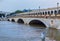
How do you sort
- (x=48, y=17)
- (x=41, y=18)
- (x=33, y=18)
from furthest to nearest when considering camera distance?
(x=33, y=18) → (x=41, y=18) → (x=48, y=17)

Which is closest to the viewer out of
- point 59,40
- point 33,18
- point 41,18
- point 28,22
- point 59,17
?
point 59,40

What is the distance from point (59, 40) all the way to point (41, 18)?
29.4 m

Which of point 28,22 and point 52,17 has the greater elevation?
point 52,17

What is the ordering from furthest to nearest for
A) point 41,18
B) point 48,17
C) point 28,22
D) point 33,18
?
point 28,22
point 33,18
point 41,18
point 48,17

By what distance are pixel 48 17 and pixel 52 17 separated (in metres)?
3.10

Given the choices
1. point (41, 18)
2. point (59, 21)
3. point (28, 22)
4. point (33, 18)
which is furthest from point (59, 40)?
point (28, 22)

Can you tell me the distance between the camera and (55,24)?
4528 centimetres

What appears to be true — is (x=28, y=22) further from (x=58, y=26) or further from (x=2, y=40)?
(x=2, y=40)

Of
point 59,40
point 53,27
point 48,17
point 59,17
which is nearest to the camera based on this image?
point 59,40

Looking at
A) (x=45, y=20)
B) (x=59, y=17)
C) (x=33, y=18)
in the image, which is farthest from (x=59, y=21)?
(x=33, y=18)

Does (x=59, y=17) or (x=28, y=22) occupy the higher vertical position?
(x=59, y=17)

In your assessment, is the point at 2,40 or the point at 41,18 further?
the point at 41,18

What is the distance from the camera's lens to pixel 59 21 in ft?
143

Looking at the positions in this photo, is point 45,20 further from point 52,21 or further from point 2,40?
point 2,40
